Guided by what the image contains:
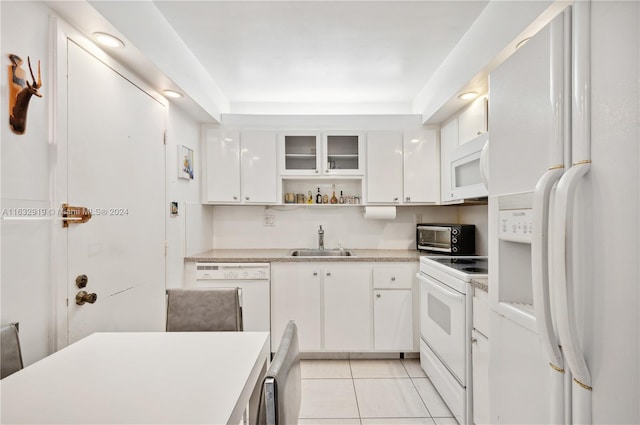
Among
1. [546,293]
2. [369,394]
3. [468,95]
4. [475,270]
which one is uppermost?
[468,95]

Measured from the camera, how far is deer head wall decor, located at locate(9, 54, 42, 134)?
1.17m

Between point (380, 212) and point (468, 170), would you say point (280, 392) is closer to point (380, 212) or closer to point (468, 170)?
point (468, 170)

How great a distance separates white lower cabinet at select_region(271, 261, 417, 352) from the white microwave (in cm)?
80

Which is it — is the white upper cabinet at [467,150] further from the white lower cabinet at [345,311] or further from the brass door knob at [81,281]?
the brass door knob at [81,281]

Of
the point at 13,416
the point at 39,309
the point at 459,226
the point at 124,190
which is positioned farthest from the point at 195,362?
the point at 459,226

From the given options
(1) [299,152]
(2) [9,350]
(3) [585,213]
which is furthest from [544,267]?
(1) [299,152]

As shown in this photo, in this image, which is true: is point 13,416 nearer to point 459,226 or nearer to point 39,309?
point 39,309

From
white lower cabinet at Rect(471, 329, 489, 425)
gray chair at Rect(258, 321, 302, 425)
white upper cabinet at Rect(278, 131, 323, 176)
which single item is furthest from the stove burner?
white upper cabinet at Rect(278, 131, 323, 176)

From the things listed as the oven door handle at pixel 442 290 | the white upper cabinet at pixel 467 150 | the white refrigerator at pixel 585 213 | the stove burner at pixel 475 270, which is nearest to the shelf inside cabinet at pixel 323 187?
the white upper cabinet at pixel 467 150

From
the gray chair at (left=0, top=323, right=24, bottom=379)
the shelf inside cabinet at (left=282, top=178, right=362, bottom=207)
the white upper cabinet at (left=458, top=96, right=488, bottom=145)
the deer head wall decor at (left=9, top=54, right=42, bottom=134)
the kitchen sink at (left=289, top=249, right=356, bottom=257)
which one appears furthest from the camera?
the shelf inside cabinet at (left=282, top=178, right=362, bottom=207)

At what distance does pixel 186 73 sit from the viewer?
7.64 ft

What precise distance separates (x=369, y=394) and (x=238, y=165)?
2.29m

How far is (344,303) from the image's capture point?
2771mm

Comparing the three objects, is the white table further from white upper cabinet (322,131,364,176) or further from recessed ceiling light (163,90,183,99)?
white upper cabinet (322,131,364,176)
